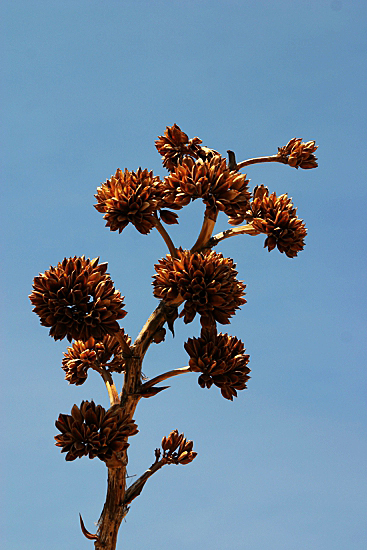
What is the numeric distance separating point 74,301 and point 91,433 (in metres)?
0.58

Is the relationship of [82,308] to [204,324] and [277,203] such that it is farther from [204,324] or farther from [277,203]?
[277,203]

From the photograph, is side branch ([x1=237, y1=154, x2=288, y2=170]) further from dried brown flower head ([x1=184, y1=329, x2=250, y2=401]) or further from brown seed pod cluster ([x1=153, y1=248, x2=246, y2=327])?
dried brown flower head ([x1=184, y1=329, x2=250, y2=401])

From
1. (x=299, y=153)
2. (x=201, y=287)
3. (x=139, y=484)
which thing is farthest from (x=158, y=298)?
(x=299, y=153)

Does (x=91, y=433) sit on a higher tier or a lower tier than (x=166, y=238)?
lower

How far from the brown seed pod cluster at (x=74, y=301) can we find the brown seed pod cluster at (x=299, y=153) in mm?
1354

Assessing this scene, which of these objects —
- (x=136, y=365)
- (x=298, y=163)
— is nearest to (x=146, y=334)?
(x=136, y=365)

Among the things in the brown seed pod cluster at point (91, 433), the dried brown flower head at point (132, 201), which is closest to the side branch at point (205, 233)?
the dried brown flower head at point (132, 201)

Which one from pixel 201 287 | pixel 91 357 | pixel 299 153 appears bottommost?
pixel 201 287

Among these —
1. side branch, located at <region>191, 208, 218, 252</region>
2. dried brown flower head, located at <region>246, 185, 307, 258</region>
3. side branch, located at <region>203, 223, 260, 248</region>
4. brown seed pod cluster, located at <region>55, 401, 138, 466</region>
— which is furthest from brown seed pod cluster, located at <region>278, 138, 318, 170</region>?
brown seed pod cluster, located at <region>55, 401, 138, 466</region>

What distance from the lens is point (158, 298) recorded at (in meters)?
3.08

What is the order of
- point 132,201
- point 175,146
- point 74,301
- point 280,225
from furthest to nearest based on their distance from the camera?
point 175,146
point 280,225
point 132,201
point 74,301

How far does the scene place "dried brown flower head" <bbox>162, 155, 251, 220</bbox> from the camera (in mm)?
3078

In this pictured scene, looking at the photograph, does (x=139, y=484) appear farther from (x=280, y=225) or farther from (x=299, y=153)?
(x=299, y=153)

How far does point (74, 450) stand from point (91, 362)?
753 mm
